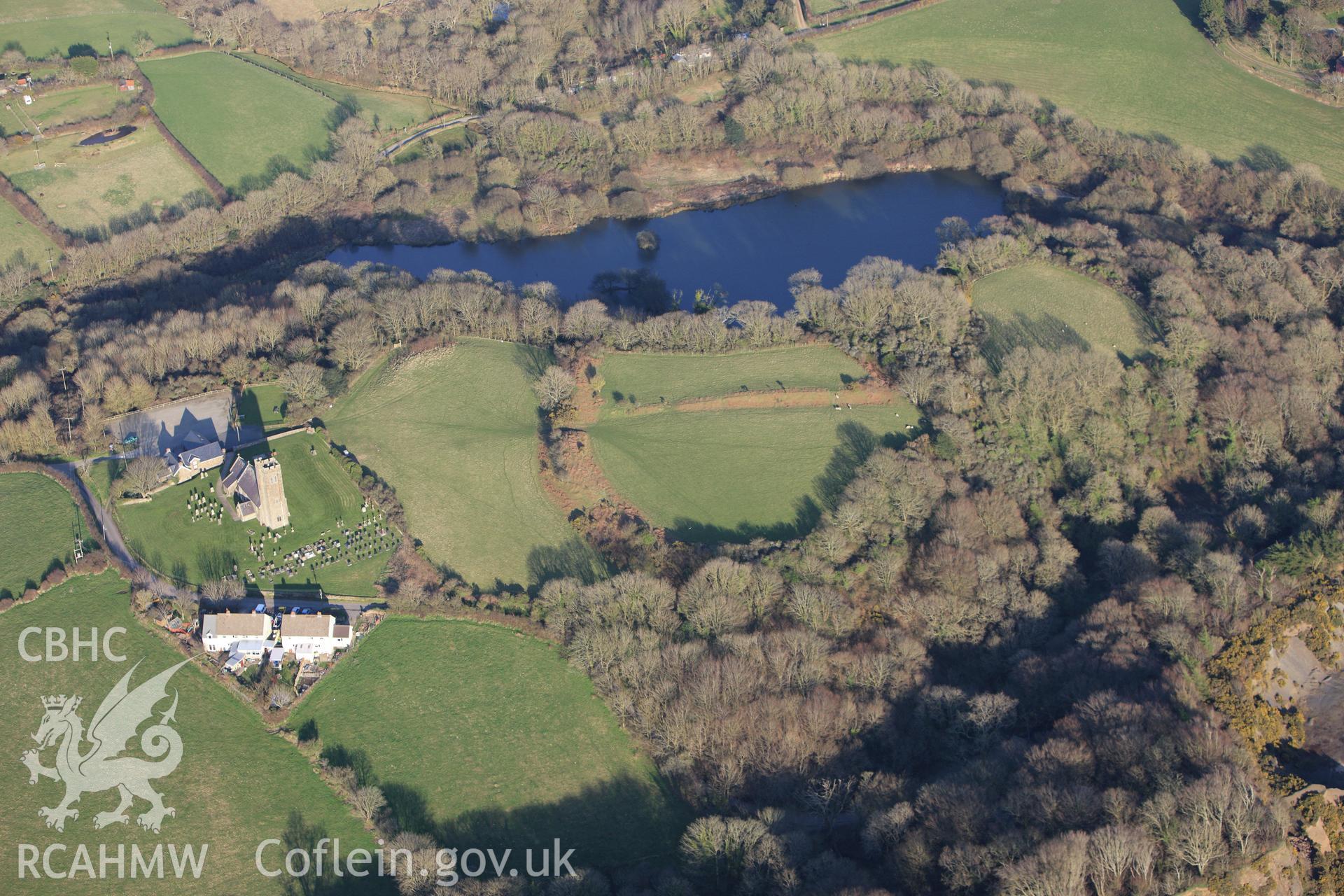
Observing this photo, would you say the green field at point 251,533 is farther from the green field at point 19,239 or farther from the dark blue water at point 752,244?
the green field at point 19,239

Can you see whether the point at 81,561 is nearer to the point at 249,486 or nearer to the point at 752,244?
the point at 249,486

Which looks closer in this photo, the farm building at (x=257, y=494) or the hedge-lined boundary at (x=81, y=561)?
the hedge-lined boundary at (x=81, y=561)

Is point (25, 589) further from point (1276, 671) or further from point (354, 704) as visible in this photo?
point (1276, 671)

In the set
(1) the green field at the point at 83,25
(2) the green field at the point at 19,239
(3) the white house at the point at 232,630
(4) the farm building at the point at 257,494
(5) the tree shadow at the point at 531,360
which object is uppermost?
(1) the green field at the point at 83,25

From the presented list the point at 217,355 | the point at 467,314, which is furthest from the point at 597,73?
the point at 217,355

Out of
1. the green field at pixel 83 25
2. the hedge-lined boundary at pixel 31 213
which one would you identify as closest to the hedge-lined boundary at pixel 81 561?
the hedge-lined boundary at pixel 31 213
